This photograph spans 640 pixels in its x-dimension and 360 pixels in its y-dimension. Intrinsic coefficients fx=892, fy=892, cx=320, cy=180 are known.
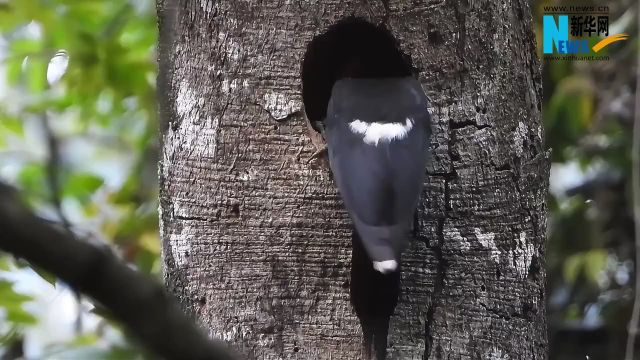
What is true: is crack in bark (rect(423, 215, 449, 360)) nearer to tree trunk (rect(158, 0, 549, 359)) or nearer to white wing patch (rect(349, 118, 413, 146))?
tree trunk (rect(158, 0, 549, 359))

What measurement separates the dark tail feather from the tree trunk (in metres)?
→ 0.02

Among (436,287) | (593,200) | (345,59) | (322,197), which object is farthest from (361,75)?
(593,200)

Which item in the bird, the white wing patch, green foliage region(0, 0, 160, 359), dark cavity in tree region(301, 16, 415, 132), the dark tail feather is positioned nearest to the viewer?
the bird

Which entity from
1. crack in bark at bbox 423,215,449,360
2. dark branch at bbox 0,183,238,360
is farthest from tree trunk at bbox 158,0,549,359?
dark branch at bbox 0,183,238,360

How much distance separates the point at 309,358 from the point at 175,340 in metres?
1.15

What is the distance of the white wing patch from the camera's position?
164 cm

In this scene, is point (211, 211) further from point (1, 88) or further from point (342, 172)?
point (1, 88)

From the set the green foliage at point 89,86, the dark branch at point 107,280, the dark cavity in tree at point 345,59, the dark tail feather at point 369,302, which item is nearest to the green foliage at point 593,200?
the dark cavity in tree at point 345,59

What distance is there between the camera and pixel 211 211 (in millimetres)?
1885

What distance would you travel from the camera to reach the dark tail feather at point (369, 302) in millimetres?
1756

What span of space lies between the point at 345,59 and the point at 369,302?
24.7 inches

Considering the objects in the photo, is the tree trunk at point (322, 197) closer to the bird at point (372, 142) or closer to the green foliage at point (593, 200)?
the bird at point (372, 142)

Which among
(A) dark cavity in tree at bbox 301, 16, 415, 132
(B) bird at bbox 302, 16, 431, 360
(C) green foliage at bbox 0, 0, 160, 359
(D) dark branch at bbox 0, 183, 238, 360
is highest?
(C) green foliage at bbox 0, 0, 160, 359

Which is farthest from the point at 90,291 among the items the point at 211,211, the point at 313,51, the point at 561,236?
the point at 561,236
